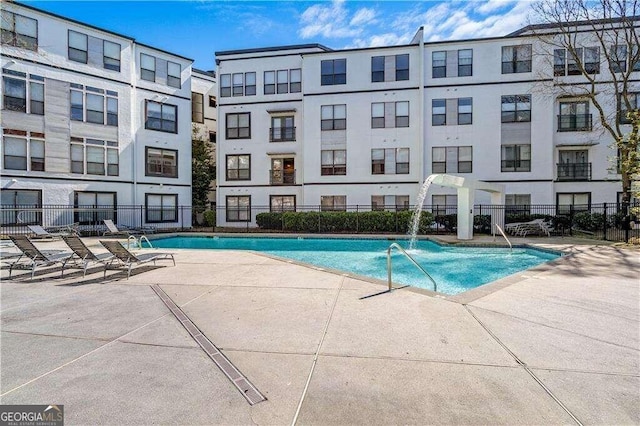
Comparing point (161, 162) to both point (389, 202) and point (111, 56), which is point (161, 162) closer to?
point (111, 56)

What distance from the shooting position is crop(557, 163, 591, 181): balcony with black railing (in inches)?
888

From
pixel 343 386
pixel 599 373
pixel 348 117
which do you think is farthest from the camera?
pixel 348 117

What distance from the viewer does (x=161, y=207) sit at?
24516 mm

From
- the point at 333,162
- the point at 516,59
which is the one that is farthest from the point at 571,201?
the point at 333,162

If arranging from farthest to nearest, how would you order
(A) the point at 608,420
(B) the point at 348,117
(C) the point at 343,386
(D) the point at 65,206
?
1. (B) the point at 348,117
2. (D) the point at 65,206
3. (C) the point at 343,386
4. (A) the point at 608,420

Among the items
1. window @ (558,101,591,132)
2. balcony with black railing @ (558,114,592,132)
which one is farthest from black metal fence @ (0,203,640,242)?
window @ (558,101,591,132)

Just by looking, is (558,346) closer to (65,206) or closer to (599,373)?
(599,373)

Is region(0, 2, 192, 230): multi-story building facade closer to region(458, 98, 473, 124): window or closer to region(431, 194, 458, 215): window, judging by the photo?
region(431, 194, 458, 215): window

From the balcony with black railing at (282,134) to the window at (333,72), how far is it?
4.29m

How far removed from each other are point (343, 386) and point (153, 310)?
11.8 ft

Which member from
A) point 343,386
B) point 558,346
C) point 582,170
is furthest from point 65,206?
point 582,170

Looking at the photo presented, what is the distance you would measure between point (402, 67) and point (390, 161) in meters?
6.80

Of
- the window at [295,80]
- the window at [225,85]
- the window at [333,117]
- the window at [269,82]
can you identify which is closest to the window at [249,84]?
the window at [269,82]

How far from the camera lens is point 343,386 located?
297 centimetres
